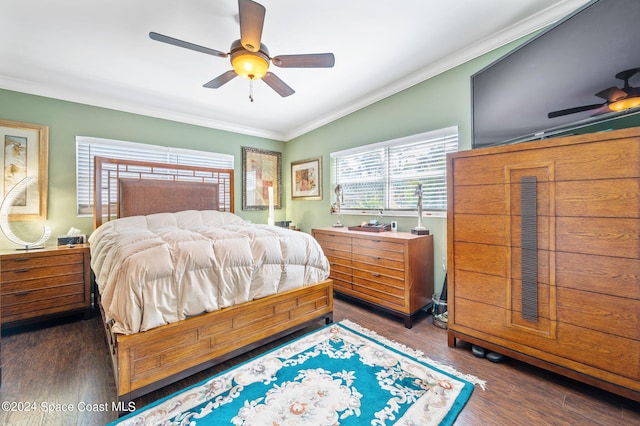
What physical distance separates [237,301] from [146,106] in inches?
133

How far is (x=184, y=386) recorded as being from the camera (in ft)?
5.40

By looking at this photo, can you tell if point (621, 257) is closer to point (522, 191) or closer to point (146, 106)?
point (522, 191)

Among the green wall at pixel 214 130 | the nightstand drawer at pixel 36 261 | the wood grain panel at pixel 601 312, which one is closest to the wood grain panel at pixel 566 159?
the wood grain panel at pixel 601 312

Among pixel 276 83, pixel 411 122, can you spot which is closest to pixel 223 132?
pixel 276 83

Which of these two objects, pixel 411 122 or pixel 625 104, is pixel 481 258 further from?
pixel 411 122

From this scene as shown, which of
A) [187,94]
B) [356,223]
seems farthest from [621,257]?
[187,94]

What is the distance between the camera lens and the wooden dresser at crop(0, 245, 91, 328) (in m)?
2.38

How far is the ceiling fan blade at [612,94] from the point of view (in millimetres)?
1445

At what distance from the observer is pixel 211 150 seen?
14.0 ft

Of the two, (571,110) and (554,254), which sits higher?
(571,110)

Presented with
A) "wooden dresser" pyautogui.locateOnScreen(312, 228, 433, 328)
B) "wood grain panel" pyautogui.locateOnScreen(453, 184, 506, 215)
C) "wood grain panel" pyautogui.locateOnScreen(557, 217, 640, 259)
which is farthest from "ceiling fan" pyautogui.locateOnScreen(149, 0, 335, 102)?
"wood grain panel" pyautogui.locateOnScreen(557, 217, 640, 259)

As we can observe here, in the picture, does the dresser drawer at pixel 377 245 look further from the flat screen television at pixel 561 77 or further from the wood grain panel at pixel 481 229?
the flat screen television at pixel 561 77

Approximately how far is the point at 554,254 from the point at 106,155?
15.7 ft

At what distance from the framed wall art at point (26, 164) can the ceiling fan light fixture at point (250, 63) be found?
2736 mm
